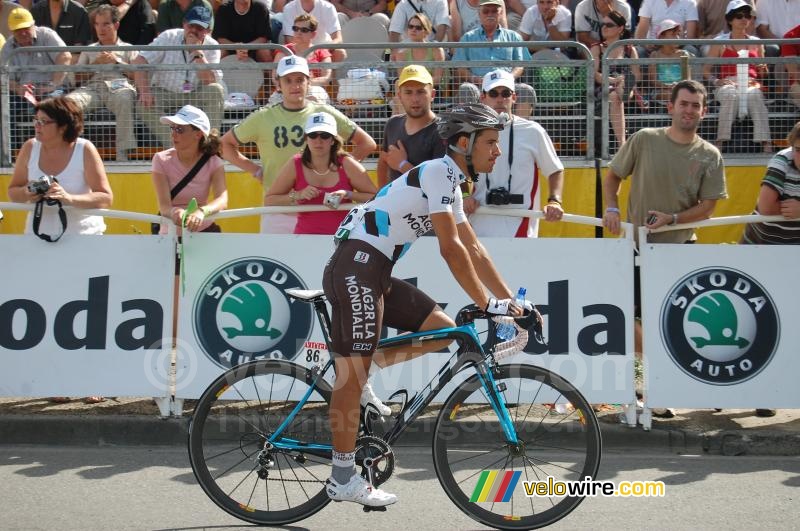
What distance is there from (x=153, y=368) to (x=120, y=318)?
40 cm

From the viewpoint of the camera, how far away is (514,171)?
8297 millimetres

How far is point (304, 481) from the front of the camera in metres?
5.70

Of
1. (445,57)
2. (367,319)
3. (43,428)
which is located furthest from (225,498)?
(445,57)

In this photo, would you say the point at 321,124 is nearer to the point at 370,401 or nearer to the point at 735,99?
the point at 370,401

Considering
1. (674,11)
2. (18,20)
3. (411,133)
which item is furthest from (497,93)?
(18,20)

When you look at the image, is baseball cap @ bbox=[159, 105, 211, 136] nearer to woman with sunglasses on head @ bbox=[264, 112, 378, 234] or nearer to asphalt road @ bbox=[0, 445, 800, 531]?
woman with sunglasses on head @ bbox=[264, 112, 378, 234]

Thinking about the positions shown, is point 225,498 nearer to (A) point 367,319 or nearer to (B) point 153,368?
(A) point 367,319

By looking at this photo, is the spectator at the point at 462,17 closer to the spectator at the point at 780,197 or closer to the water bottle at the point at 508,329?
the spectator at the point at 780,197

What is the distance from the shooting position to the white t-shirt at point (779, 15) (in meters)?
11.3

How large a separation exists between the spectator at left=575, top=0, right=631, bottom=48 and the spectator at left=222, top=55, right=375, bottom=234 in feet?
10.7

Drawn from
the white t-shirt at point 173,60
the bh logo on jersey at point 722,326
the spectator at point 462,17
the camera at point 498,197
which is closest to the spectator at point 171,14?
the white t-shirt at point 173,60

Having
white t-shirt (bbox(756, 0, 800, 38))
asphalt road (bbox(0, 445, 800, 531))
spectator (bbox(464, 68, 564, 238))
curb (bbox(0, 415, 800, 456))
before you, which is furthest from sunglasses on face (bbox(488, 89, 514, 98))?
white t-shirt (bbox(756, 0, 800, 38))

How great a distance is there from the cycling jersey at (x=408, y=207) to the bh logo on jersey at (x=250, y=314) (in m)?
2.00

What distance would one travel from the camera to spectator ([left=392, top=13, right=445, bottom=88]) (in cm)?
988
